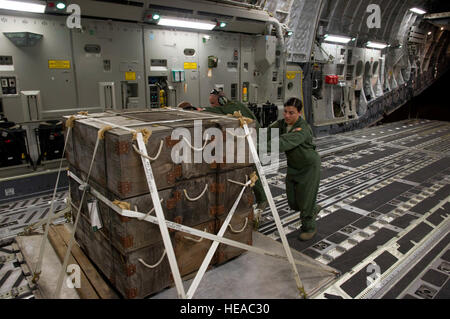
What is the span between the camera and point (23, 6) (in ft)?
16.4

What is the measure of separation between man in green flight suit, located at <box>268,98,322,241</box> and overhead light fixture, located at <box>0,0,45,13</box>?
4127 mm

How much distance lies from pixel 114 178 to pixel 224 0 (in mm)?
5943

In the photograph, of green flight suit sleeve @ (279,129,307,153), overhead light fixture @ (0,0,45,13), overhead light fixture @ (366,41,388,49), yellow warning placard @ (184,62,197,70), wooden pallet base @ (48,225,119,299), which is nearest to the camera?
wooden pallet base @ (48,225,119,299)

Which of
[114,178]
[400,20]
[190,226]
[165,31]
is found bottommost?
[190,226]

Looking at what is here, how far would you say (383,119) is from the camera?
15320 mm

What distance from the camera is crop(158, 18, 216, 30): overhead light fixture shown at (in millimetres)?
6570

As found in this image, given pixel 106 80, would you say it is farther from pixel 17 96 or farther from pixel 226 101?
pixel 226 101

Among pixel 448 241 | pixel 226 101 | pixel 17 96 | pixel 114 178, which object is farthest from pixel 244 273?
pixel 17 96

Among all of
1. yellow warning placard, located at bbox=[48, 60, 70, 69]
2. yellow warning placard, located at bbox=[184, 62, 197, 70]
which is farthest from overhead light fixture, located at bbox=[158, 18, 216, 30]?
yellow warning placard, located at bbox=[48, 60, 70, 69]

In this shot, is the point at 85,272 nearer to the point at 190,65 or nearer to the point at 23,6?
the point at 23,6

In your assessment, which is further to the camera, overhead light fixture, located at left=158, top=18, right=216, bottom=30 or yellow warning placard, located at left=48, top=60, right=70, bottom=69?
overhead light fixture, located at left=158, top=18, right=216, bottom=30

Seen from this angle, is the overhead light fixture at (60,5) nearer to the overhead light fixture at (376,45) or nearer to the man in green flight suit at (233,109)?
the man in green flight suit at (233,109)

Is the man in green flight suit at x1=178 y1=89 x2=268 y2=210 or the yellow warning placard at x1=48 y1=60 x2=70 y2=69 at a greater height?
the yellow warning placard at x1=48 y1=60 x2=70 y2=69

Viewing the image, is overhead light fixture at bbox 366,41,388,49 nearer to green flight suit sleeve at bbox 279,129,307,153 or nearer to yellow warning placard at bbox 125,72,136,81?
yellow warning placard at bbox 125,72,136,81
